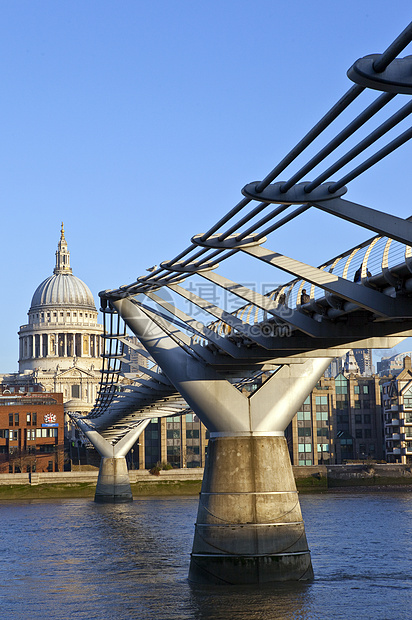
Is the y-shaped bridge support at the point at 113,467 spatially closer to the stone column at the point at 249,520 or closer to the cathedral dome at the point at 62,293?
the stone column at the point at 249,520

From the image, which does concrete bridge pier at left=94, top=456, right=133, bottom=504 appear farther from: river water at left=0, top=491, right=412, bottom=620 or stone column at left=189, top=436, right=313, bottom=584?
stone column at left=189, top=436, right=313, bottom=584

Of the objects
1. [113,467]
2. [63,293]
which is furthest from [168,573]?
[63,293]

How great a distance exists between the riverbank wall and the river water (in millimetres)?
27489

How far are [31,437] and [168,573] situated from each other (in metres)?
71.4

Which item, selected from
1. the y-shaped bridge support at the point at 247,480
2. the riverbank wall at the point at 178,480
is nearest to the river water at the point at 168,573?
the y-shaped bridge support at the point at 247,480

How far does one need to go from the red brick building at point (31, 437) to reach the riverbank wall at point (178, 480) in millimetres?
12358

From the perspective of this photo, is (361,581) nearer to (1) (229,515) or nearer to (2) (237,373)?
(1) (229,515)

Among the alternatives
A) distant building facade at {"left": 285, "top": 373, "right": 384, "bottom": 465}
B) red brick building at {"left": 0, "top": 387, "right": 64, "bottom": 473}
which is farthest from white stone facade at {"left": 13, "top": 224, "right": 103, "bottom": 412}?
distant building facade at {"left": 285, "top": 373, "right": 384, "bottom": 465}

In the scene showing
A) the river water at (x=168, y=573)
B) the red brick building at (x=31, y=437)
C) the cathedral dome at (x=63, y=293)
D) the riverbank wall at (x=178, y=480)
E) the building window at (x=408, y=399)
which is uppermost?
the cathedral dome at (x=63, y=293)

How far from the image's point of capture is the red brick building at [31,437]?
311 ft

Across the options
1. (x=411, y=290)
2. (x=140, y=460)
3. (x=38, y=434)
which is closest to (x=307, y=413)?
(x=140, y=460)

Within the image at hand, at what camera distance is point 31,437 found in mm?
97438

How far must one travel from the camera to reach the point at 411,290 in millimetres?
16688

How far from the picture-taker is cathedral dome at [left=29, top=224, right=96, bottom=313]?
167625 millimetres
